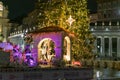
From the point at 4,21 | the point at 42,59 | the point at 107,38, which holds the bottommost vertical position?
the point at 42,59

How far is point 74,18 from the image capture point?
4916cm

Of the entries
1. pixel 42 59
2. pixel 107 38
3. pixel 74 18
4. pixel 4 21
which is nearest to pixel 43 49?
pixel 42 59

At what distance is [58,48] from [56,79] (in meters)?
4.54

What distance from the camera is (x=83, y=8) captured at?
50.1 m

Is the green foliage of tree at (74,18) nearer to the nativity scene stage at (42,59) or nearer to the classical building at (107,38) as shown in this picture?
the nativity scene stage at (42,59)

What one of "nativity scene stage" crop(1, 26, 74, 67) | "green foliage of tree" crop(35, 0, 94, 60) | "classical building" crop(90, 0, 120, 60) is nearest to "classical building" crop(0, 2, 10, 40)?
"classical building" crop(90, 0, 120, 60)

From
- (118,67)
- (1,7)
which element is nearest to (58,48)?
(118,67)

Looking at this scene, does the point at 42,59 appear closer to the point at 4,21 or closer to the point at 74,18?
the point at 74,18

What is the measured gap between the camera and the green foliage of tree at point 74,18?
48344 millimetres

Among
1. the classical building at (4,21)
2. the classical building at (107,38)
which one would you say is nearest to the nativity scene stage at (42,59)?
the classical building at (107,38)

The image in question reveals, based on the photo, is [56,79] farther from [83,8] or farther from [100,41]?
[100,41]

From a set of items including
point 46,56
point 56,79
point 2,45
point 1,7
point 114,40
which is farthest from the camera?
point 1,7

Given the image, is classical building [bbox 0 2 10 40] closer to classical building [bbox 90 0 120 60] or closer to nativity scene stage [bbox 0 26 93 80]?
classical building [bbox 90 0 120 60]

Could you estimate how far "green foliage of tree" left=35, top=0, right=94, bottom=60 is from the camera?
48344 mm
